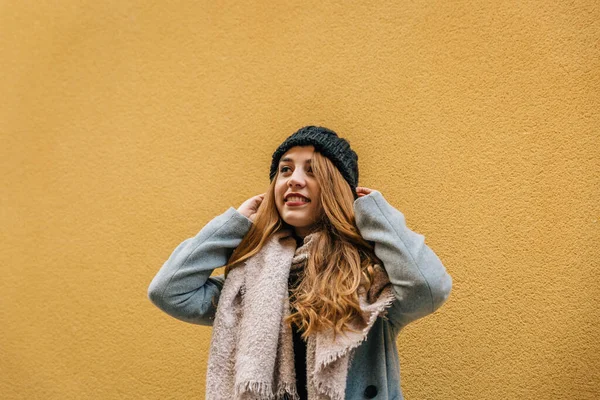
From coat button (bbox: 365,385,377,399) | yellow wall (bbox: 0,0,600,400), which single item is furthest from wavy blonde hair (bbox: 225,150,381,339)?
yellow wall (bbox: 0,0,600,400)

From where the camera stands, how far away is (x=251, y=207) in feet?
3.85

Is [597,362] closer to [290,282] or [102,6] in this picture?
[290,282]

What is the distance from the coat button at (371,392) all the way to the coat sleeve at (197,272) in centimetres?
36

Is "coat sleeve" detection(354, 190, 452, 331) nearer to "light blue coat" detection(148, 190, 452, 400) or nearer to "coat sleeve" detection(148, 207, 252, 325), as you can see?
"light blue coat" detection(148, 190, 452, 400)

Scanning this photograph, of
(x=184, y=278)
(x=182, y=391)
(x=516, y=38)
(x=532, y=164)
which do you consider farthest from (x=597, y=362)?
(x=182, y=391)

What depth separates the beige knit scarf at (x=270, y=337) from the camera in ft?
3.05

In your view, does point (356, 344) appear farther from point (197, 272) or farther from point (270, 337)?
point (197, 272)

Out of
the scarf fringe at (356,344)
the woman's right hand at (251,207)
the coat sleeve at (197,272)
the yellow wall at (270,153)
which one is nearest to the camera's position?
the scarf fringe at (356,344)

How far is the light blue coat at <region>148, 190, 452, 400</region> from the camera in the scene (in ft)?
3.08

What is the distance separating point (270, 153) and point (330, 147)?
48cm

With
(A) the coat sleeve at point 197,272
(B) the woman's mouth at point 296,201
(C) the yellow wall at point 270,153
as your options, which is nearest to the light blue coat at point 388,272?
(A) the coat sleeve at point 197,272

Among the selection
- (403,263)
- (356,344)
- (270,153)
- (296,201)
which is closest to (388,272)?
(403,263)

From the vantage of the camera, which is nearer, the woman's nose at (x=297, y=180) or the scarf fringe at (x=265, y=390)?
the scarf fringe at (x=265, y=390)

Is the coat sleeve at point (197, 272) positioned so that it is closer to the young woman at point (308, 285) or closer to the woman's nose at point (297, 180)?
the young woman at point (308, 285)
